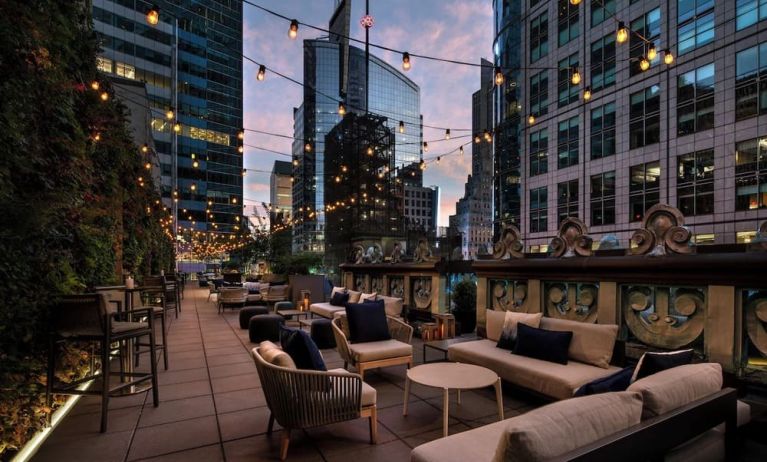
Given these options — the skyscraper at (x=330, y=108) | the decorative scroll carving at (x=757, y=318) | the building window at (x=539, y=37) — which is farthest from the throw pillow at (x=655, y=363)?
the skyscraper at (x=330, y=108)

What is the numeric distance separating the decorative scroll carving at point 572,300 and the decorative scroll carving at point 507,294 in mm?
382

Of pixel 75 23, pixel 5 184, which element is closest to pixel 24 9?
pixel 5 184

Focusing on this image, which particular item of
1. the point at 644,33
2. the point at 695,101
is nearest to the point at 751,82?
the point at 695,101

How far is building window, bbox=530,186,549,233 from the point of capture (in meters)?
28.2

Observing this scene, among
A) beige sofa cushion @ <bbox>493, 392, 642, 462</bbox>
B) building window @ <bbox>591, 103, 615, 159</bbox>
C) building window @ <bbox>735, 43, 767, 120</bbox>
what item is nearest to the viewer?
beige sofa cushion @ <bbox>493, 392, 642, 462</bbox>

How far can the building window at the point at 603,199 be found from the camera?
2362cm

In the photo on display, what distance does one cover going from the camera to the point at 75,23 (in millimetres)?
Result: 4410

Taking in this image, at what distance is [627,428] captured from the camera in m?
1.60

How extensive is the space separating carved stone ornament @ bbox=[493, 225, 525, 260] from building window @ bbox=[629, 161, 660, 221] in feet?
67.4

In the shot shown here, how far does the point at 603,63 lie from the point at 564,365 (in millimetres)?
26765

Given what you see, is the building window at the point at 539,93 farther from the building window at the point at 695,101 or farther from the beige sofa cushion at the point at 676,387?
the beige sofa cushion at the point at 676,387

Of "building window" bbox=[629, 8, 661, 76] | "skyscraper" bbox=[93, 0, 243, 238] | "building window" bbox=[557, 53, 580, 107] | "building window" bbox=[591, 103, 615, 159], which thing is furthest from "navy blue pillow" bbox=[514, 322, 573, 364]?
"skyscraper" bbox=[93, 0, 243, 238]

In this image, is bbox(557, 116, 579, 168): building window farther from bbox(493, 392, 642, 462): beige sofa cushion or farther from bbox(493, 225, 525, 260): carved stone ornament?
bbox(493, 392, 642, 462): beige sofa cushion

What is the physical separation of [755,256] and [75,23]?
7.12m
